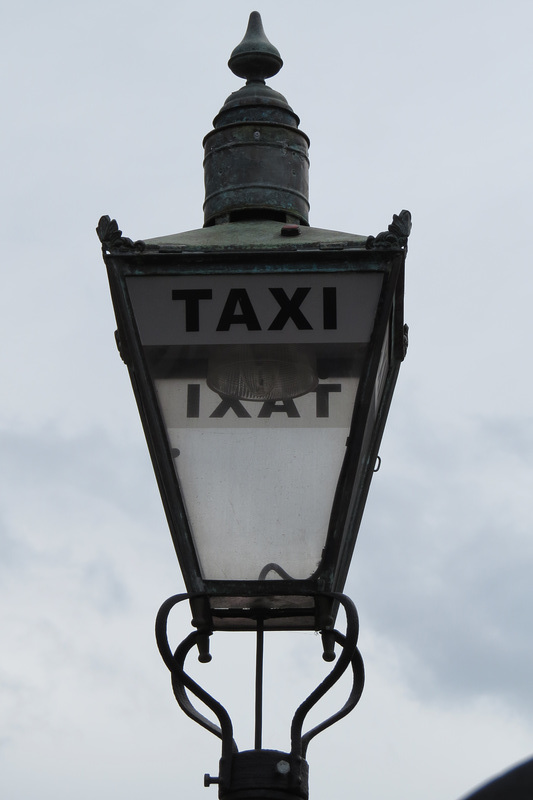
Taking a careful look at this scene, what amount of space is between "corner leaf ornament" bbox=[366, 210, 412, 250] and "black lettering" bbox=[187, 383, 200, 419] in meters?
0.53

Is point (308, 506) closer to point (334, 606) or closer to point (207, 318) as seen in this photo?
point (334, 606)

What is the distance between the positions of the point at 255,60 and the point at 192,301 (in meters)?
0.97

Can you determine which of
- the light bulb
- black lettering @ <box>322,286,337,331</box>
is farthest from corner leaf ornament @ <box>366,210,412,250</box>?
the light bulb

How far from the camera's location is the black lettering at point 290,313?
3.13 m

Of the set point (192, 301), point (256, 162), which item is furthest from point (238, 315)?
point (256, 162)

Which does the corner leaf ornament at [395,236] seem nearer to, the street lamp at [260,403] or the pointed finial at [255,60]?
the street lamp at [260,403]

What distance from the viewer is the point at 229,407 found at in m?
3.12

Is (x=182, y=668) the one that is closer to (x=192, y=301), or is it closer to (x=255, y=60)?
(x=192, y=301)

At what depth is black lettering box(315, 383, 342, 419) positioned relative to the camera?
3.09 m

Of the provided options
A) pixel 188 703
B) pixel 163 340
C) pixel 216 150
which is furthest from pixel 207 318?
pixel 188 703

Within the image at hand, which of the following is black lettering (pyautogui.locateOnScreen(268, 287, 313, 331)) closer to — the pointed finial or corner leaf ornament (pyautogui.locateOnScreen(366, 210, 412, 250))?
corner leaf ornament (pyautogui.locateOnScreen(366, 210, 412, 250))

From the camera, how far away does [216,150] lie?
11.7 ft

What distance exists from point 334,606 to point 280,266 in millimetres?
817

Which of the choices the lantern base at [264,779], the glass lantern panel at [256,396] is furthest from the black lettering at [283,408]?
the lantern base at [264,779]
